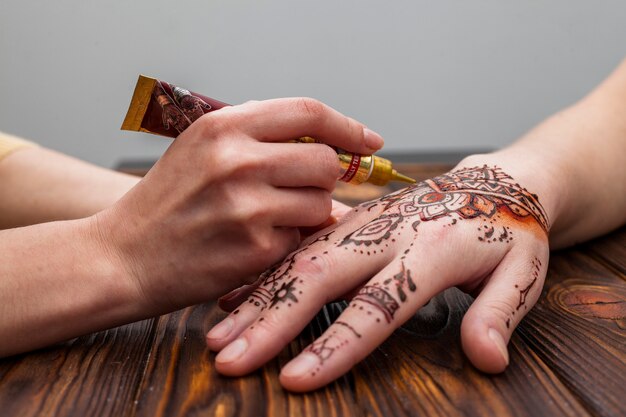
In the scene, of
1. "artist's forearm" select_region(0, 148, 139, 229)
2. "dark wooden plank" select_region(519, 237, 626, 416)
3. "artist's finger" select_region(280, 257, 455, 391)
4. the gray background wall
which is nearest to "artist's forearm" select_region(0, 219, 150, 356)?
"artist's finger" select_region(280, 257, 455, 391)

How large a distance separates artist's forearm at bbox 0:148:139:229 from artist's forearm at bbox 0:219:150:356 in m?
0.33

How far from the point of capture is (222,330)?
66 centimetres

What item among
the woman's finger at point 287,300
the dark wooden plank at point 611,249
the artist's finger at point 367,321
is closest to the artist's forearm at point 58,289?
the woman's finger at point 287,300

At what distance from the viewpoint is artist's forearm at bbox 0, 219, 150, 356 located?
0.66m

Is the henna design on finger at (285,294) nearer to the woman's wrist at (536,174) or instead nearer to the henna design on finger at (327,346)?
the henna design on finger at (327,346)

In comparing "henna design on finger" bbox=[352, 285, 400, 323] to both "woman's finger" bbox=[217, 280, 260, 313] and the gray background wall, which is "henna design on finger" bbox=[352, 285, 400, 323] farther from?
the gray background wall

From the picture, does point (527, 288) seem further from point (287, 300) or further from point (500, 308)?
point (287, 300)

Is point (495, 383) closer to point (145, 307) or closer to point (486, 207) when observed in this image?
point (486, 207)

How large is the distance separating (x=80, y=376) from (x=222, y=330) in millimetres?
140

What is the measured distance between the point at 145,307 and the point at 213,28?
174 cm

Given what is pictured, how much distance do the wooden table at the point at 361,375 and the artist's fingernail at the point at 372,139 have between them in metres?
0.20

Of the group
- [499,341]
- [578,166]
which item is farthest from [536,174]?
[499,341]

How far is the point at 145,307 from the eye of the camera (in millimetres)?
706

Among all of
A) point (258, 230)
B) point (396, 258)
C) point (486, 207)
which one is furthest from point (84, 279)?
point (486, 207)
